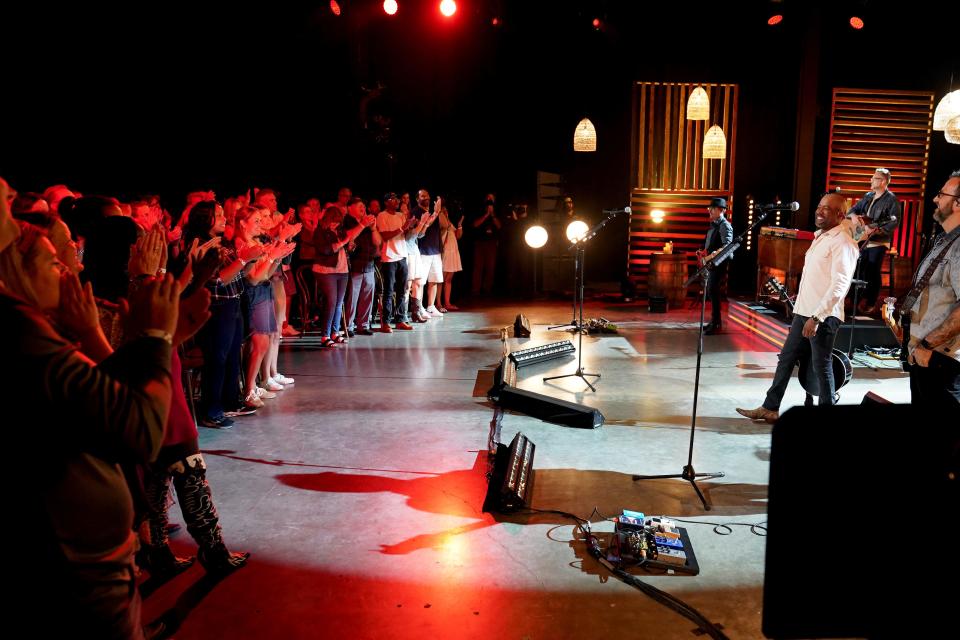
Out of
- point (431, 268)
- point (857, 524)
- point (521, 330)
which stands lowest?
point (521, 330)

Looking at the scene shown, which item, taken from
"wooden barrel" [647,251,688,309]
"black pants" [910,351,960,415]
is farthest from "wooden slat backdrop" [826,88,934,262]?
"black pants" [910,351,960,415]

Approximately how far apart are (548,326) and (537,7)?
6446 mm

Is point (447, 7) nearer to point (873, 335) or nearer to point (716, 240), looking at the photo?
point (716, 240)

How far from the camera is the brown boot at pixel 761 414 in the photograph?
5.48 meters

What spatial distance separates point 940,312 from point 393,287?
6992 mm

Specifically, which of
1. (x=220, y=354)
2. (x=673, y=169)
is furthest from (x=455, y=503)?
(x=673, y=169)

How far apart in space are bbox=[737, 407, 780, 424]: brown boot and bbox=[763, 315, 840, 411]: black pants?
0.38ft

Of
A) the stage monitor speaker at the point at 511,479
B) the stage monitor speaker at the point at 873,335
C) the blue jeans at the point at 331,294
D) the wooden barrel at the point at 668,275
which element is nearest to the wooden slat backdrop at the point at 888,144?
the wooden barrel at the point at 668,275

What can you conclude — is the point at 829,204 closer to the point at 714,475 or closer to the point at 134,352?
the point at 714,475

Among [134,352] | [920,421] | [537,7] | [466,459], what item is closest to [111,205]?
[134,352]

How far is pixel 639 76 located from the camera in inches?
496

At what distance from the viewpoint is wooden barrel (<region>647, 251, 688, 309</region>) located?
11.1 m

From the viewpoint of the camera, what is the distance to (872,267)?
890 cm

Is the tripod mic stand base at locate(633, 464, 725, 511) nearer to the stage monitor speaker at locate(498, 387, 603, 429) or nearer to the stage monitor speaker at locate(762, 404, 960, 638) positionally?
the stage monitor speaker at locate(498, 387, 603, 429)
